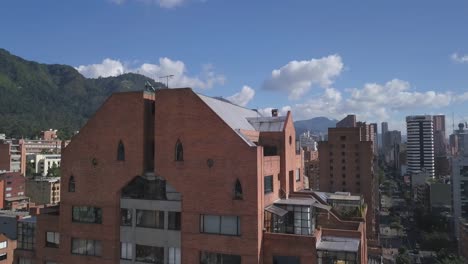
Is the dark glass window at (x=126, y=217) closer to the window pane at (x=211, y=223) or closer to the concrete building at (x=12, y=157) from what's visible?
the window pane at (x=211, y=223)

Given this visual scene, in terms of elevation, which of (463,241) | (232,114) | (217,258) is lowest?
(463,241)

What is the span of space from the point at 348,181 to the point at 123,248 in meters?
102

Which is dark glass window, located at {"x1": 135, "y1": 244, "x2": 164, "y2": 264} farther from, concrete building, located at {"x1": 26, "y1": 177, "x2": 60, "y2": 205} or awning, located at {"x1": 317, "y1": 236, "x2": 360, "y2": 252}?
concrete building, located at {"x1": 26, "y1": 177, "x2": 60, "y2": 205}

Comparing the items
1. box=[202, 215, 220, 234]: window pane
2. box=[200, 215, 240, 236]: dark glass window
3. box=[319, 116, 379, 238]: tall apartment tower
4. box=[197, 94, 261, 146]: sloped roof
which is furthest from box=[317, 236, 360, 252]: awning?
box=[319, 116, 379, 238]: tall apartment tower

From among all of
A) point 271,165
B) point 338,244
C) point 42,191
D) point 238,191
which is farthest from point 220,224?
point 42,191

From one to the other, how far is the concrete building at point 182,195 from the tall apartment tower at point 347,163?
87442 millimetres

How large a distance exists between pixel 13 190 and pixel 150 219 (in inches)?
4952

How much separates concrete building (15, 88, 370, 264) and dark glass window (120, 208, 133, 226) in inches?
3.8

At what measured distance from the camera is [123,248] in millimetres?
37656

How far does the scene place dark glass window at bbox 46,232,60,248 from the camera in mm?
41438

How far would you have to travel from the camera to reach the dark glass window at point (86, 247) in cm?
3841

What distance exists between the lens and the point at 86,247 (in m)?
39.0

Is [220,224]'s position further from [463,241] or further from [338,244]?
[463,241]

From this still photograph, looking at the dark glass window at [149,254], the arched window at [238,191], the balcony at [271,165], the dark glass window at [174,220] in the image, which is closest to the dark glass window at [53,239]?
the dark glass window at [149,254]
